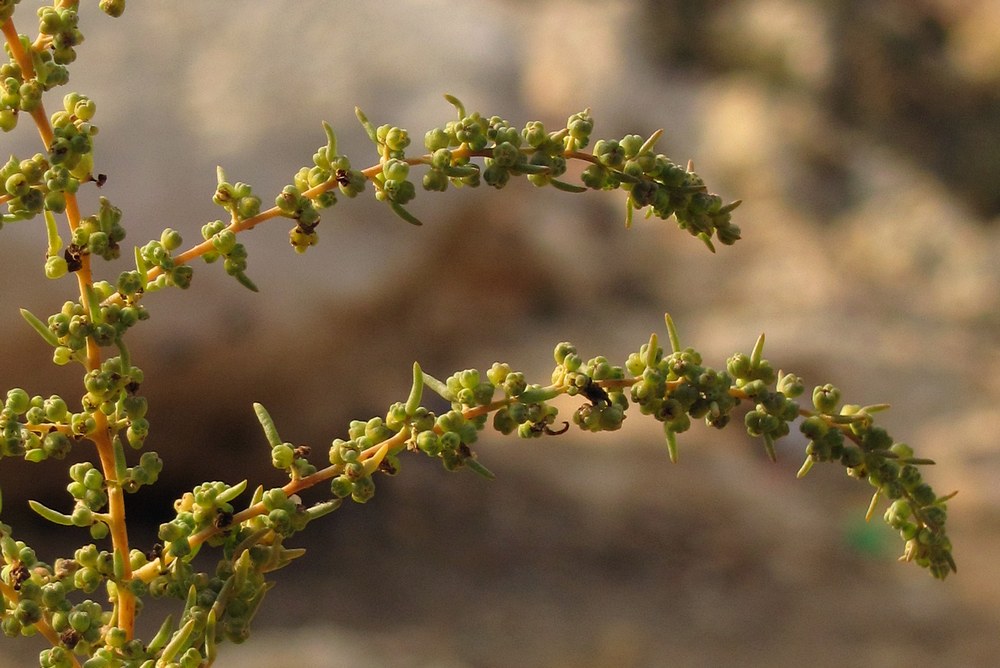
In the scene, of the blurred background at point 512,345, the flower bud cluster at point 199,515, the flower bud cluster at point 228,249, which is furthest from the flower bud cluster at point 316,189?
the blurred background at point 512,345

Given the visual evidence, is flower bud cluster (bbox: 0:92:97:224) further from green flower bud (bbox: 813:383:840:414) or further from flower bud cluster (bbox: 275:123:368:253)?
green flower bud (bbox: 813:383:840:414)

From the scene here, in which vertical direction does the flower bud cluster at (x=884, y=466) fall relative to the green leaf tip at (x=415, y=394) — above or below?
above

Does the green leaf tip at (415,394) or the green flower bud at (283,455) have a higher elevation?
the green leaf tip at (415,394)

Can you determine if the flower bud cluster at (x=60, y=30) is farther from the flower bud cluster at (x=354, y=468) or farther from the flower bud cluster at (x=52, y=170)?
the flower bud cluster at (x=354, y=468)

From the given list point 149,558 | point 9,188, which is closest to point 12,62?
point 9,188

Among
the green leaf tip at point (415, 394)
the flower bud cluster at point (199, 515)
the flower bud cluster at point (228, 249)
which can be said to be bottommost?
the flower bud cluster at point (199, 515)

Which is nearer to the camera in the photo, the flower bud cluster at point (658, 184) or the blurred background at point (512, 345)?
the flower bud cluster at point (658, 184)

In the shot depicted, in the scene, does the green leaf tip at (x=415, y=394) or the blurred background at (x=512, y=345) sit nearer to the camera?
the green leaf tip at (x=415, y=394)

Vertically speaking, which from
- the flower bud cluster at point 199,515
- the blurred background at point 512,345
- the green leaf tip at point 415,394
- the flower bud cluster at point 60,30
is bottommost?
the flower bud cluster at point 199,515

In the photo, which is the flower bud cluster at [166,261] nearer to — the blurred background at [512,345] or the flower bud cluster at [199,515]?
the flower bud cluster at [199,515]

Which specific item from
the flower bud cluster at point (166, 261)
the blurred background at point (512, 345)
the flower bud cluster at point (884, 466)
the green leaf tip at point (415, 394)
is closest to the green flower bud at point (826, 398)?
the flower bud cluster at point (884, 466)

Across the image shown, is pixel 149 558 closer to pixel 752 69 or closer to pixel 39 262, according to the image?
pixel 39 262
